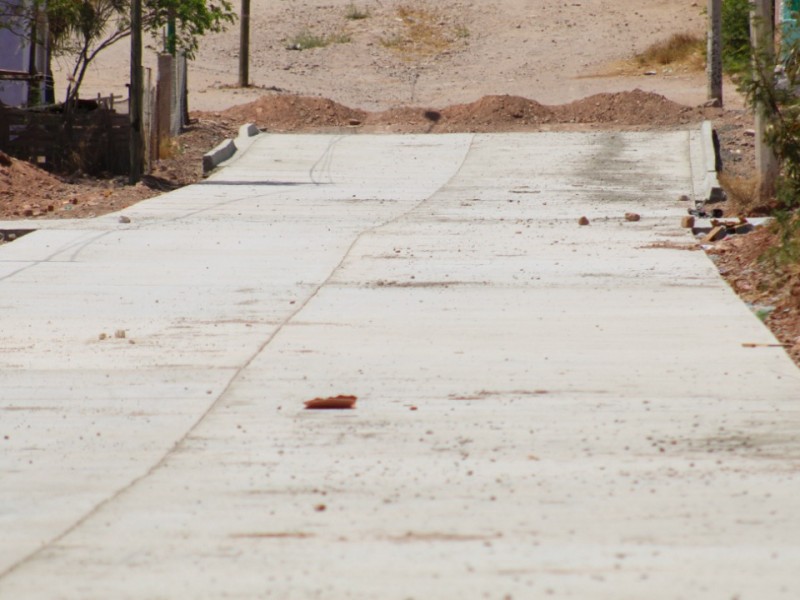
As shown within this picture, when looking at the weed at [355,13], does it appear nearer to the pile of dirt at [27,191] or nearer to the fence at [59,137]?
the fence at [59,137]

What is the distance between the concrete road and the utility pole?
6.28 meters

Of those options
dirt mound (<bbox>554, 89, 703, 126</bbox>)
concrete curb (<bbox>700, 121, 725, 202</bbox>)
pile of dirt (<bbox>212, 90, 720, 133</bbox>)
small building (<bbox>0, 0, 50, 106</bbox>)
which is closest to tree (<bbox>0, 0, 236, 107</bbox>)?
small building (<bbox>0, 0, 50, 106</bbox>)

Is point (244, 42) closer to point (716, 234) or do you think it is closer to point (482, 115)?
point (482, 115)

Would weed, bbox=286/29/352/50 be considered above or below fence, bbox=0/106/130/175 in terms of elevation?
above

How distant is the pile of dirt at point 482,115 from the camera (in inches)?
1128

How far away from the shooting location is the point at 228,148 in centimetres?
2586

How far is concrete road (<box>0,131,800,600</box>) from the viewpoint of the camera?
5023 mm

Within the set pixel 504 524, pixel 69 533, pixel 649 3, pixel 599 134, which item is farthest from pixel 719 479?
pixel 649 3

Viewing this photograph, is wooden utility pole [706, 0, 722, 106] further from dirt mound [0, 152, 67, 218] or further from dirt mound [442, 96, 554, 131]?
dirt mound [0, 152, 67, 218]

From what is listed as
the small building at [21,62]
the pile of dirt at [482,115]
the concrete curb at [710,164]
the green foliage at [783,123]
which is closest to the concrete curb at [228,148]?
the pile of dirt at [482,115]

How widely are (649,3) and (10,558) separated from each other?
50722 mm

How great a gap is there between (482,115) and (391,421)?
22.9m

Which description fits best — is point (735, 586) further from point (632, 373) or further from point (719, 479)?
point (632, 373)

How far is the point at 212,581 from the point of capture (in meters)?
4.85
